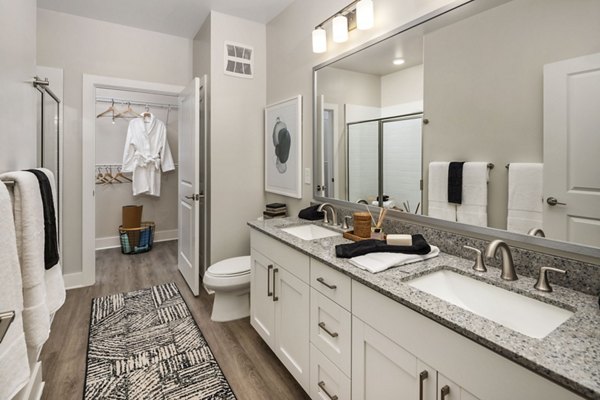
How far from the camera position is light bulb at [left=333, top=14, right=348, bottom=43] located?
2.01 metres

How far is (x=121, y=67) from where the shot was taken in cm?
327

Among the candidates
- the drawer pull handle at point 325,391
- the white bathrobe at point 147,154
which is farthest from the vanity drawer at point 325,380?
the white bathrobe at point 147,154

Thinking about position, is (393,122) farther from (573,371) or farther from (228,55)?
(228,55)

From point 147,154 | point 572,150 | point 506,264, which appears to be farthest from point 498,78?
point 147,154

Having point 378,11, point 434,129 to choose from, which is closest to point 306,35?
point 378,11

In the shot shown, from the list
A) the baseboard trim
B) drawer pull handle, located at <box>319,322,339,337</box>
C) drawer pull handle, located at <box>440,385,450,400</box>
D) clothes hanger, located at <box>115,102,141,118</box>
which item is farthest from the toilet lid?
clothes hanger, located at <box>115,102,141,118</box>

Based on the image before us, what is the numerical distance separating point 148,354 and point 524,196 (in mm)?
2306

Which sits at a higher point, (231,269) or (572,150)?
(572,150)

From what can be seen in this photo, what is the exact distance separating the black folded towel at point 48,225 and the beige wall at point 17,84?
125mm

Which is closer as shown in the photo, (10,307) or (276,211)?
(10,307)

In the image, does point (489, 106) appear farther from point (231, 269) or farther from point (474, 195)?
point (231, 269)

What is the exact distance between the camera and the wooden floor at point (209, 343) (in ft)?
5.90

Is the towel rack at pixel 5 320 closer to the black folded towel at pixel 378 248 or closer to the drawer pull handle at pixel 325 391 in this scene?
the black folded towel at pixel 378 248

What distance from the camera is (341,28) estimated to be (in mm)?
2016
